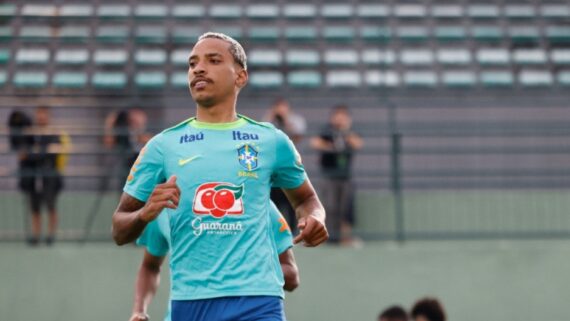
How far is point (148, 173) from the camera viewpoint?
4.73m

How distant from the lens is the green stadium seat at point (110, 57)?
46.8 feet

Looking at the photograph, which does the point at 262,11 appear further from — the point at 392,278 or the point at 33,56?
the point at 392,278

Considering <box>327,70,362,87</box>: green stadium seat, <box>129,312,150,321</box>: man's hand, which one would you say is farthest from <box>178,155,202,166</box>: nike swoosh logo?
<box>327,70,362,87</box>: green stadium seat

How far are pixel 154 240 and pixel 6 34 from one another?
355 inches

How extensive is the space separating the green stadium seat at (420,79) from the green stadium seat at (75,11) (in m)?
4.05

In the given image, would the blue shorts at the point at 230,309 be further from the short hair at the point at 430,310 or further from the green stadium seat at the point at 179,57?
the green stadium seat at the point at 179,57

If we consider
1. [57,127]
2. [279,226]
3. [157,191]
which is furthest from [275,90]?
[157,191]

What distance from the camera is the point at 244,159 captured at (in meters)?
4.71

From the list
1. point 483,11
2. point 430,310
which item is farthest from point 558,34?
point 430,310

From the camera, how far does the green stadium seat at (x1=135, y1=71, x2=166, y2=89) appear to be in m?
14.2

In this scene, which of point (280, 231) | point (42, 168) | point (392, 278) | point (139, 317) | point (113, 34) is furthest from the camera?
point (113, 34)

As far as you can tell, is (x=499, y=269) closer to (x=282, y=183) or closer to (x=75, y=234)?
(x=75, y=234)

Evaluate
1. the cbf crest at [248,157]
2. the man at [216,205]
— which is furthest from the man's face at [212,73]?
the cbf crest at [248,157]

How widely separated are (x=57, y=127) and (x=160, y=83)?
7.86 feet
